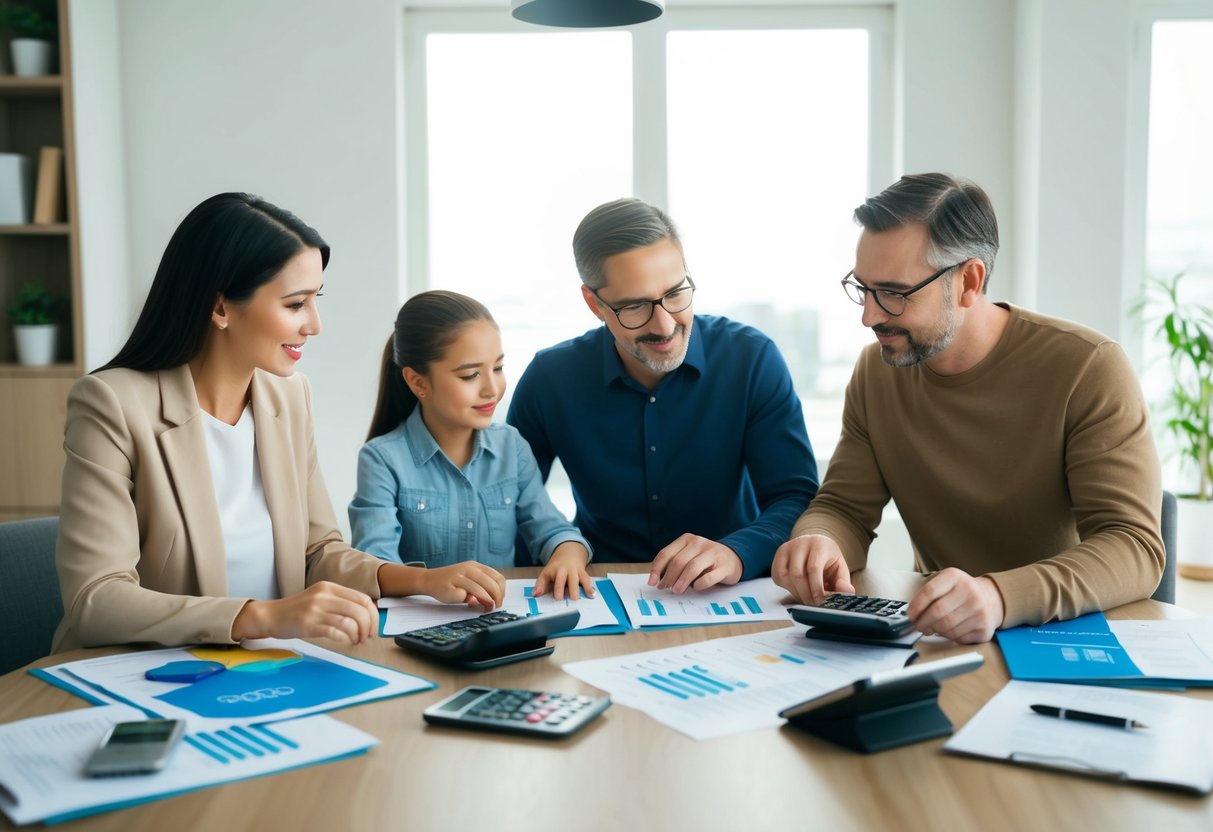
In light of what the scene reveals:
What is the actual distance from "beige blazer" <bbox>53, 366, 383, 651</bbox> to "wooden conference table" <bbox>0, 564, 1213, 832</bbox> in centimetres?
46

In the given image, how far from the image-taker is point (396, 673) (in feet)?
4.29

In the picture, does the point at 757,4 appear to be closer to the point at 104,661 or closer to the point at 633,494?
the point at 633,494

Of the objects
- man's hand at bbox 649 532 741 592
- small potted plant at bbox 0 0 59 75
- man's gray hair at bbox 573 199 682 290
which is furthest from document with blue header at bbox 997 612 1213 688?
small potted plant at bbox 0 0 59 75

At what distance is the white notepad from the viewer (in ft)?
3.24

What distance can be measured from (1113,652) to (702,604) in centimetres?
59

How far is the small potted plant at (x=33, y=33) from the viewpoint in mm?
3721

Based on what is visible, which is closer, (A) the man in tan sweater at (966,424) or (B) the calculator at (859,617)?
(B) the calculator at (859,617)

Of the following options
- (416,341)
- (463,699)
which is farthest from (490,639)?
(416,341)

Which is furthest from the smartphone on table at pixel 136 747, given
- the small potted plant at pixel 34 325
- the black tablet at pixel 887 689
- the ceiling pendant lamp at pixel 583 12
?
the small potted plant at pixel 34 325

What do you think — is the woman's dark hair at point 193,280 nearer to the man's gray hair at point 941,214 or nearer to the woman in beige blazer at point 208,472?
the woman in beige blazer at point 208,472

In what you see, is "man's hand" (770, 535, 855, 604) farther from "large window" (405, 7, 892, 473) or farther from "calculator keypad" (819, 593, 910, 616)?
"large window" (405, 7, 892, 473)

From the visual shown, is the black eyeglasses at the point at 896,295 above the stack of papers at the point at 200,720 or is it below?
above

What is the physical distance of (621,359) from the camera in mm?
2365

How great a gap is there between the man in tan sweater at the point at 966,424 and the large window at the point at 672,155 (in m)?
2.37
